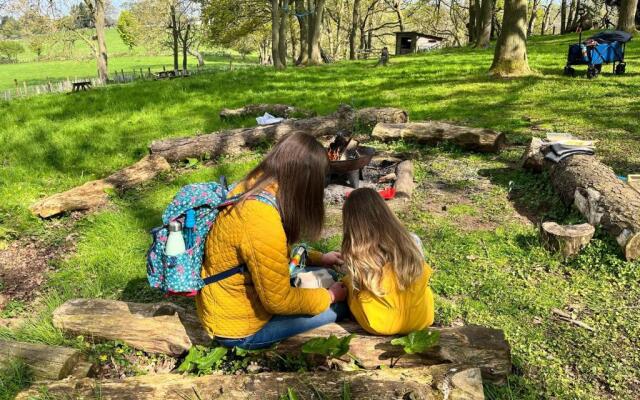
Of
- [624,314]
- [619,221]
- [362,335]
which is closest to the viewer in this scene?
[362,335]

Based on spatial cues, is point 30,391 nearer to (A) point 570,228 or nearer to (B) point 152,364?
(B) point 152,364

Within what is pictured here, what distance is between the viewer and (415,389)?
8.02ft

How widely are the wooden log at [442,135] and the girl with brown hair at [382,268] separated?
17.4ft

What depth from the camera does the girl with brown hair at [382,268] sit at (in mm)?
2953

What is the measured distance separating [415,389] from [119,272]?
339 cm

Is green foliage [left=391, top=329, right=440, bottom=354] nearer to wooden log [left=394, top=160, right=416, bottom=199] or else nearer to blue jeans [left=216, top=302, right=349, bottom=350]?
blue jeans [left=216, top=302, right=349, bottom=350]

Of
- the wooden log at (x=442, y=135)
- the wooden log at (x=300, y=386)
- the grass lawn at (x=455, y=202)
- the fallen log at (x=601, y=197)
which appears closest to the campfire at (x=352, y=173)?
the grass lawn at (x=455, y=202)

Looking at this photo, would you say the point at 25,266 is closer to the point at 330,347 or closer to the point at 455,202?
the point at 330,347

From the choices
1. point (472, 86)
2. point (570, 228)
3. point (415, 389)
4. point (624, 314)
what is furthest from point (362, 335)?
point (472, 86)

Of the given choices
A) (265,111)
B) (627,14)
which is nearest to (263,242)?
(265,111)

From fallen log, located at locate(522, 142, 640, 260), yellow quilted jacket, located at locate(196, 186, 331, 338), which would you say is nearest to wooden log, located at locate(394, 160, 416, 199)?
fallen log, located at locate(522, 142, 640, 260)

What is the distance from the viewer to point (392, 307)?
2.99m

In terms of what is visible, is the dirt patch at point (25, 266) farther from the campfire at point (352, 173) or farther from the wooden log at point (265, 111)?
the wooden log at point (265, 111)

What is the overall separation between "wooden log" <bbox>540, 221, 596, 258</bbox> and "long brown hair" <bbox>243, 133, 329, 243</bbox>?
9.43 ft
